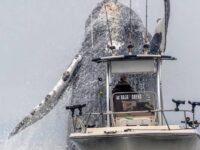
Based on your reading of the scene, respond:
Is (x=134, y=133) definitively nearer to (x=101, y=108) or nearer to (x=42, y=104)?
(x=101, y=108)

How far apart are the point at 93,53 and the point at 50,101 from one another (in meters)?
2.73

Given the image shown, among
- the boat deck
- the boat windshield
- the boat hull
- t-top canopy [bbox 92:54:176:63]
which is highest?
t-top canopy [bbox 92:54:176:63]

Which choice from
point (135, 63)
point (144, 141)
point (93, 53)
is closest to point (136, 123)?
point (135, 63)

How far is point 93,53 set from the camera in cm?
3384

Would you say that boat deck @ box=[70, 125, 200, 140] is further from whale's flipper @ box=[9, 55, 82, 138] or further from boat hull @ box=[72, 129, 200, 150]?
whale's flipper @ box=[9, 55, 82, 138]

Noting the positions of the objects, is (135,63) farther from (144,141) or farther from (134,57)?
(144,141)

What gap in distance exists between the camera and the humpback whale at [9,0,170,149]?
106 ft

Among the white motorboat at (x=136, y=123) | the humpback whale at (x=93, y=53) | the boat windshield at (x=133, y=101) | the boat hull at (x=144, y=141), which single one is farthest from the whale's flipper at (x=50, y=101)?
the boat hull at (x=144, y=141)

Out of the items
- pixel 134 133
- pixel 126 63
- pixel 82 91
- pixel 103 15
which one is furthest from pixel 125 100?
pixel 103 15

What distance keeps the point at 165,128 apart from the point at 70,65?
468 inches

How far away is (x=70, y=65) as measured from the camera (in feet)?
111

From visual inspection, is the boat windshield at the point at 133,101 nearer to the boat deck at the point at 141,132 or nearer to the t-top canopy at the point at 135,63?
the t-top canopy at the point at 135,63

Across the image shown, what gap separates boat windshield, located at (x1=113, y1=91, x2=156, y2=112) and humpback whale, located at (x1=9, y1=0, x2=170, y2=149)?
19.3 ft

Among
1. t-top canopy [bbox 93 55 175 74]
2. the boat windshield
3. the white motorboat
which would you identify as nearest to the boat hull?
the white motorboat
